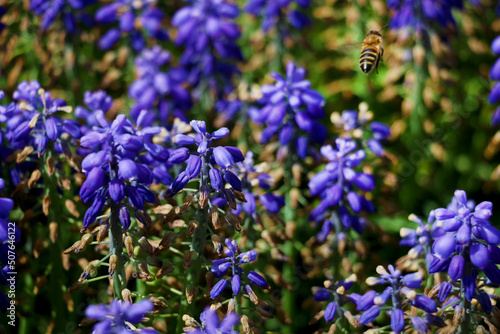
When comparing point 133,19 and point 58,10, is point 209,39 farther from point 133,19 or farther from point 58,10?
point 58,10

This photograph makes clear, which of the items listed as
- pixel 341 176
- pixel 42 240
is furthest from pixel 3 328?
pixel 341 176

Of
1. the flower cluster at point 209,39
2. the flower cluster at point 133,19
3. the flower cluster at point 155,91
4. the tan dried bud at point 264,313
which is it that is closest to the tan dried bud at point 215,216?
the tan dried bud at point 264,313

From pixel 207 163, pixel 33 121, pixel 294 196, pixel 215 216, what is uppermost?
pixel 33 121

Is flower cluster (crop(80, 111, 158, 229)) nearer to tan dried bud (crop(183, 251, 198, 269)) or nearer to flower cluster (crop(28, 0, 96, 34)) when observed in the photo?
tan dried bud (crop(183, 251, 198, 269))

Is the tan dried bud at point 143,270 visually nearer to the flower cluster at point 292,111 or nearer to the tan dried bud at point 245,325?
the tan dried bud at point 245,325

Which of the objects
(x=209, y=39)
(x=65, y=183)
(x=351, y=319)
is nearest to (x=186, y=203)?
(x=65, y=183)

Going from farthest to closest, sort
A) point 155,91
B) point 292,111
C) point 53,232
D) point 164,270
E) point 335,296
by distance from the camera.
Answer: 1. point 155,91
2. point 292,111
3. point 53,232
4. point 335,296
5. point 164,270

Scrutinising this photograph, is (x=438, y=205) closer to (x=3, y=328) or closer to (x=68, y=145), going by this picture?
(x=68, y=145)
